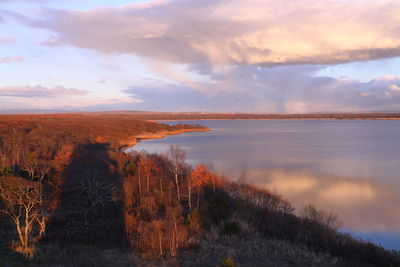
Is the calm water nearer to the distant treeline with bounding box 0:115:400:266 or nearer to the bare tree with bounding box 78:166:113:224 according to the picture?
the distant treeline with bounding box 0:115:400:266

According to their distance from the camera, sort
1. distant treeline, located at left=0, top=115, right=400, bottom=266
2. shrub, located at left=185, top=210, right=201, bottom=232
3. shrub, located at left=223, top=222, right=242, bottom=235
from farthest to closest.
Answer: shrub, located at left=185, top=210, right=201, bottom=232, shrub, located at left=223, top=222, right=242, bottom=235, distant treeline, located at left=0, top=115, right=400, bottom=266

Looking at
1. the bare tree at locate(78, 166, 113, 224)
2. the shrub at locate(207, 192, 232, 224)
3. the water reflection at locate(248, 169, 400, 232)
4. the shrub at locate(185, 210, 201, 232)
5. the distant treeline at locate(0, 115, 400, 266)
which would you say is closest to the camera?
the distant treeline at locate(0, 115, 400, 266)

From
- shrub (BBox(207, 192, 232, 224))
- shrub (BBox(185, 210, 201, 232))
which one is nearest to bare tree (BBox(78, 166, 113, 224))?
shrub (BBox(185, 210, 201, 232))

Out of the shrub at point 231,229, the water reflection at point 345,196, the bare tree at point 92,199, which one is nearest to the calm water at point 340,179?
the water reflection at point 345,196

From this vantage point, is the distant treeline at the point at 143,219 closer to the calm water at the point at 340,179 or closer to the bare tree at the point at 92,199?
the bare tree at the point at 92,199

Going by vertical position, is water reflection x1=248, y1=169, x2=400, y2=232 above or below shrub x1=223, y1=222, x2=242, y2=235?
below

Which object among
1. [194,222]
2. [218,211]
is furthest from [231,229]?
[218,211]

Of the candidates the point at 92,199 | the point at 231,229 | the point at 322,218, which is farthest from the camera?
the point at 322,218

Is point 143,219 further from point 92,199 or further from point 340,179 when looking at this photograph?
point 340,179

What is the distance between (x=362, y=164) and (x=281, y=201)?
16.7 m

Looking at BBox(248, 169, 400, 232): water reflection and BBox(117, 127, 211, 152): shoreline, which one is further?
BBox(117, 127, 211, 152): shoreline

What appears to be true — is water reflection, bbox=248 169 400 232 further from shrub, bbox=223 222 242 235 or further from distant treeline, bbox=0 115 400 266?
shrub, bbox=223 222 242 235

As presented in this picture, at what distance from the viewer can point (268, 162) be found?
32.7m

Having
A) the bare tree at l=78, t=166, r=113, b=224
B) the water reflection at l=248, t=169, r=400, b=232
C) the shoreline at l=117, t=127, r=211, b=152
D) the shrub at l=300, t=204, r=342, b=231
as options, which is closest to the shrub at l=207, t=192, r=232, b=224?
the shrub at l=300, t=204, r=342, b=231
